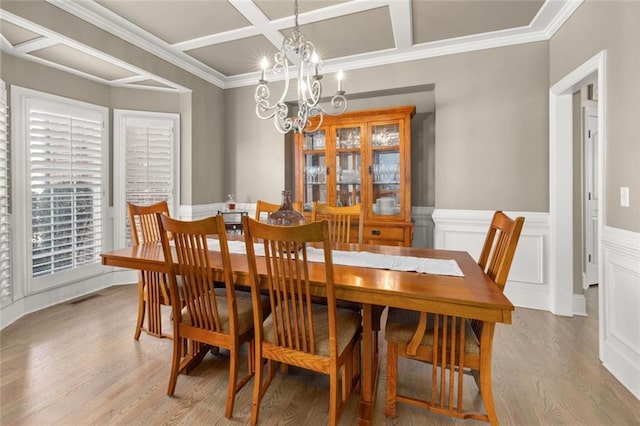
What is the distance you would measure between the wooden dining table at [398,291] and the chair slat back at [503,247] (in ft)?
0.21

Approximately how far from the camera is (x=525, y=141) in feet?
10.4

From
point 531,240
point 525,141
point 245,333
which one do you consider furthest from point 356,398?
point 525,141

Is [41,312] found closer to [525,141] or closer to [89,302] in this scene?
[89,302]

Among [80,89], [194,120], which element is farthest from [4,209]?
[194,120]

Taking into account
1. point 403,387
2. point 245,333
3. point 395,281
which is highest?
point 395,281

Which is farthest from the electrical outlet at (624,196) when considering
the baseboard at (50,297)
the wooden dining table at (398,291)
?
the baseboard at (50,297)

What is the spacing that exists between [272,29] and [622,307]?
11.2ft

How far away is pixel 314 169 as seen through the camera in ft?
12.8

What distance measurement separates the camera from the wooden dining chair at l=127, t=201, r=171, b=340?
234cm

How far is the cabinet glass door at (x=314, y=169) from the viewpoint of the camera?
3828 millimetres

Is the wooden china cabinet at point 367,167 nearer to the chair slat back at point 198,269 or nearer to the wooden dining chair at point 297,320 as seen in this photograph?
the wooden dining chair at point 297,320

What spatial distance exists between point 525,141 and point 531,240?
3.14 feet

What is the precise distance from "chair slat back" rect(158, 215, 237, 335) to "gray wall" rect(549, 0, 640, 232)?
2318mm

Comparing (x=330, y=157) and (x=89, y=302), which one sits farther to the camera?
(x=330, y=157)
